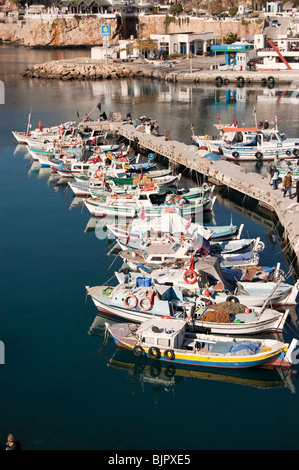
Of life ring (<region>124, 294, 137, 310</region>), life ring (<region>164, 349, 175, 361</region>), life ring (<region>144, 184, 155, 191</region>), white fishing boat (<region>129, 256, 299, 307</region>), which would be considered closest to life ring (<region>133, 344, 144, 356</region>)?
life ring (<region>164, 349, 175, 361</region>)

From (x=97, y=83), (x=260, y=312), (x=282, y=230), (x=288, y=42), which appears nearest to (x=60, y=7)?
(x=97, y=83)

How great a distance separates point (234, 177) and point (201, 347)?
68.8 feet

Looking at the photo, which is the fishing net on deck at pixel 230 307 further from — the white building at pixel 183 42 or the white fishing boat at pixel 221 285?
the white building at pixel 183 42

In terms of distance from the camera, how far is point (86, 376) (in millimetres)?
23531

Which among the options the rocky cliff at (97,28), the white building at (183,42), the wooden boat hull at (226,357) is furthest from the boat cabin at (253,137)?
the rocky cliff at (97,28)

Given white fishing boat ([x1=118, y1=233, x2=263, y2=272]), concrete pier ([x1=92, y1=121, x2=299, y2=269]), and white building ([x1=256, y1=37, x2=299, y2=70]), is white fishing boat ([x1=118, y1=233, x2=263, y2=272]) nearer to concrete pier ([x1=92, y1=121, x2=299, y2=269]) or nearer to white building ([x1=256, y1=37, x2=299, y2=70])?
concrete pier ([x1=92, y1=121, x2=299, y2=269])

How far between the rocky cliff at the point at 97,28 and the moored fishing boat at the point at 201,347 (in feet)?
346

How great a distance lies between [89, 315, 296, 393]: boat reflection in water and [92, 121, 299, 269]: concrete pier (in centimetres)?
919

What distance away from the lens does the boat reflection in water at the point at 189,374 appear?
2298 centimetres

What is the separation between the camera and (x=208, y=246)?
29.8m

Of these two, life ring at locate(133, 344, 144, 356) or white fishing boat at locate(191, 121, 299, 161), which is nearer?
life ring at locate(133, 344, 144, 356)

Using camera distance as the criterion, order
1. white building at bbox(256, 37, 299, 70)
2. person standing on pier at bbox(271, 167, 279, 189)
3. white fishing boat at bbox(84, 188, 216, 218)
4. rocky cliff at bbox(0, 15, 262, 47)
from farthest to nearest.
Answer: rocky cliff at bbox(0, 15, 262, 47), white building at bbox(256, 37, 299, 70), person standing on pier at bbox(271, 167, 279, 189), white fishing boat at bbox(84, 188, 216, 218)

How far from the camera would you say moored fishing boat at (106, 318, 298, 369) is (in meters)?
23.1

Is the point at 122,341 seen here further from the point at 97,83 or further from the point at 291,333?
the point at 97,83
